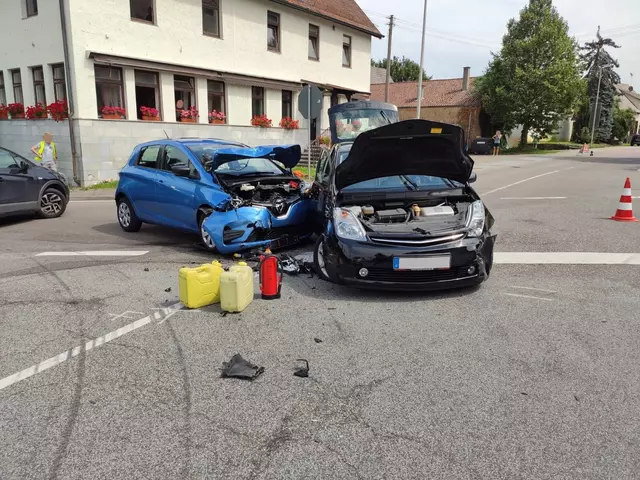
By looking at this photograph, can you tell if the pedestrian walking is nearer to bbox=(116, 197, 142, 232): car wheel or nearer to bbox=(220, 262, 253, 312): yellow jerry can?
bbox=(116, 197, 142, 232): car wheel

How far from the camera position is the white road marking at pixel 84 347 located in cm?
371

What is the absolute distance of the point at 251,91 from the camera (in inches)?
862

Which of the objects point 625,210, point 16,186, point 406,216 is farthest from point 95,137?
point 625,210

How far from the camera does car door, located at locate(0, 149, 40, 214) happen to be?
9734 mm

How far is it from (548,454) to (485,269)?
279 cm

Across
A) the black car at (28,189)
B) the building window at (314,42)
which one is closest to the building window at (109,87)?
the black car at (28,189)

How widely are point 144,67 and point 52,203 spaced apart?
325 inches

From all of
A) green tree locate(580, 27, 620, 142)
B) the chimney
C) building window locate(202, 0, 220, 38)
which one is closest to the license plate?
building window locate(202, 0, 220, 38)

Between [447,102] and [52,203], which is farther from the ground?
[447,102]

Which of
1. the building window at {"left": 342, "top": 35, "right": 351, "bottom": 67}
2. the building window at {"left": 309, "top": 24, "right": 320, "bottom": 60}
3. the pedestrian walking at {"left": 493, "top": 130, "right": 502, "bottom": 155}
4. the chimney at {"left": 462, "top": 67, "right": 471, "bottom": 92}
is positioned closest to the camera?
the building window at {"left": 309, "top": 24, "right": 320, "bottom": 60}

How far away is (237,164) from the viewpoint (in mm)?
7883

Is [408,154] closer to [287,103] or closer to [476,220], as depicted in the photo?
[476,220]

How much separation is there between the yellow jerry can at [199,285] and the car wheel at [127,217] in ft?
14.2

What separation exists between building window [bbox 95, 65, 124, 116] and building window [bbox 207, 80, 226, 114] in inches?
154
